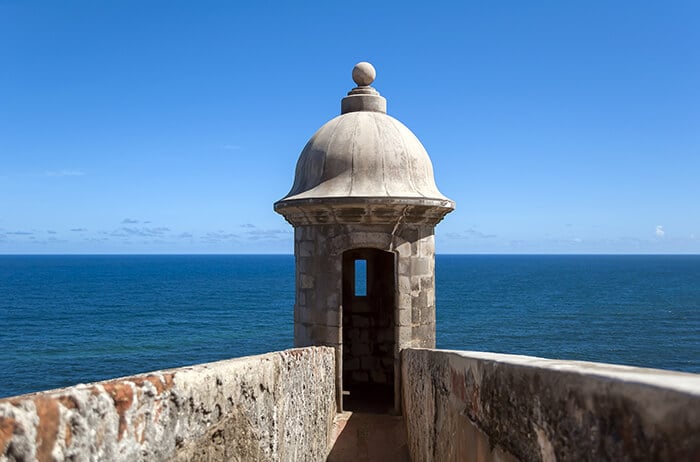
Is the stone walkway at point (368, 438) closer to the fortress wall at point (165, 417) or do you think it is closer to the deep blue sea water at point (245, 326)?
the fortress wall at point (165, 417)

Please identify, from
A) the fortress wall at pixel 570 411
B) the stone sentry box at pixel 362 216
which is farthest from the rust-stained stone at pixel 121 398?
the stone sentry box at pixel 362 216

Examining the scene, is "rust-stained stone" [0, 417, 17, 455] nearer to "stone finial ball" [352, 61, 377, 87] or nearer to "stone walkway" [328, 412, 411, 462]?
"stone walkway" [328, 412, 411, 462]

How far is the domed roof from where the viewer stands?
747cm

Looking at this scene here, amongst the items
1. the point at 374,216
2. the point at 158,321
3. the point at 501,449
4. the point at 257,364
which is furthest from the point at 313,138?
the point at 158,321

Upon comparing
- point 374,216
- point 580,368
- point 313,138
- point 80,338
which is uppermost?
point 313,138

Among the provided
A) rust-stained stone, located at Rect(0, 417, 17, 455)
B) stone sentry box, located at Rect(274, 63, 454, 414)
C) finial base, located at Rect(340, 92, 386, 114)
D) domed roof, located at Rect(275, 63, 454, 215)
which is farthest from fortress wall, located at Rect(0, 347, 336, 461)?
finial base, located at Rect(340, 92, 386, 114)

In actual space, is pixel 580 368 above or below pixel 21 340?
above

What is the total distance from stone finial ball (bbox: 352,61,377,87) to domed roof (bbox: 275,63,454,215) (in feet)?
1.64

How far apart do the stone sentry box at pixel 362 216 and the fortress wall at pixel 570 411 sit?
15.5 feet

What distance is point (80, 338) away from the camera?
144 ft

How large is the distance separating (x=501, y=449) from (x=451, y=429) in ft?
3.65

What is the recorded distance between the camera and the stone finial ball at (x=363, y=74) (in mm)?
8383

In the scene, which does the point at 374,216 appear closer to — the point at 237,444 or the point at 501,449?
the point at 237,444

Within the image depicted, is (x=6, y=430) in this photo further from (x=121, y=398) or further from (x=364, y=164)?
(x=364, y=164)
